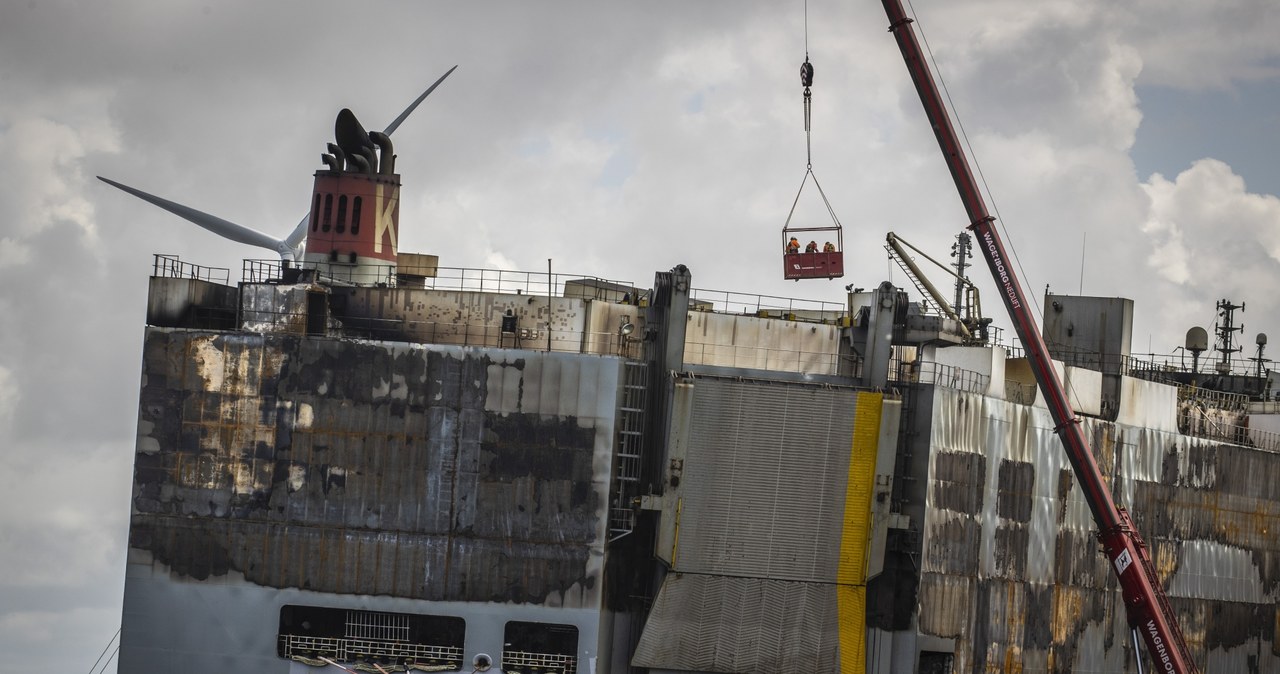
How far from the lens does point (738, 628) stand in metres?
58.2

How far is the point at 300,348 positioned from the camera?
57719mm

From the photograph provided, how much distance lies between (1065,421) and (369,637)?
26481 mm

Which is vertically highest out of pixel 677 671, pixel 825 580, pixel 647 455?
pixel 647 455

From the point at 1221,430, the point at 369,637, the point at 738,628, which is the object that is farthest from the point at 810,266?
the point at 1221,430

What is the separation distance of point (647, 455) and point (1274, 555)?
3565 cm

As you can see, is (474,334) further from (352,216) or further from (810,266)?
(810,266)

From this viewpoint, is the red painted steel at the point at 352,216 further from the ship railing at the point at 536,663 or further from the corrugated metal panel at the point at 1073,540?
the corrugated metal panel at the point at 1073,540

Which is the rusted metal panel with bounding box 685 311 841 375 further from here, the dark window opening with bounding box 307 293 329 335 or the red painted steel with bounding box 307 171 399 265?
the dark window opening with bounding box 307 293 329 335

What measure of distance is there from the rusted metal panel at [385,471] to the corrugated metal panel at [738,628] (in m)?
2.98

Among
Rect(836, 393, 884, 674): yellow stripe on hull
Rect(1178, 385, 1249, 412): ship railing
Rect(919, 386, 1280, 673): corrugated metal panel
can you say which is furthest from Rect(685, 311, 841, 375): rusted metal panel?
Rect(1178, 385, 1249, 412): ship railing

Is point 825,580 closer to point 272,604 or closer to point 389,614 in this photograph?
point 389,614

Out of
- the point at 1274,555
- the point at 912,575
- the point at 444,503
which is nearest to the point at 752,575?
the point at 912,575

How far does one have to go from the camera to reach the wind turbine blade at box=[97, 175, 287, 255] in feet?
226

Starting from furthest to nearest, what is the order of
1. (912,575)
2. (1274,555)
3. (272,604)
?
(1274,555) < (912,575) < (272,604)
